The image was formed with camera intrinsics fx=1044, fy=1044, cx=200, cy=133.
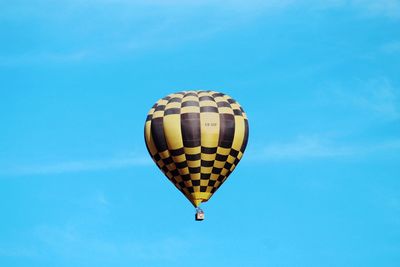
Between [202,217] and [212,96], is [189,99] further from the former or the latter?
[202,217]

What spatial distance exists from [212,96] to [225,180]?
4.83m

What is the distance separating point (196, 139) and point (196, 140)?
2.2 inches

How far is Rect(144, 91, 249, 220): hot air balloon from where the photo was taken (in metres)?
57.2

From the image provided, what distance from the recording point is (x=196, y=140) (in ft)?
187

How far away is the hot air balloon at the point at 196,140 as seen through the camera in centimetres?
5719

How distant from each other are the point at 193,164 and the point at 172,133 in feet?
6.78

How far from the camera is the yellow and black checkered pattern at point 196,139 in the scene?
2251 inches

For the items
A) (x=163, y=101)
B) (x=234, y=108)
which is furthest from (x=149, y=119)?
(x=234, y=108)

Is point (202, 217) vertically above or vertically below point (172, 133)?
below

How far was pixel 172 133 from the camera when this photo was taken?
57.3 meters

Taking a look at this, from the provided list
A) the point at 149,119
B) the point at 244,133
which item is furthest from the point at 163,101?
the point at 244,133

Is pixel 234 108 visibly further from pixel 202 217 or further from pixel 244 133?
pixel 202 217

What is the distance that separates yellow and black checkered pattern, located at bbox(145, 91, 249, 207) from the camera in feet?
188

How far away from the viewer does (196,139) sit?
187 ft
